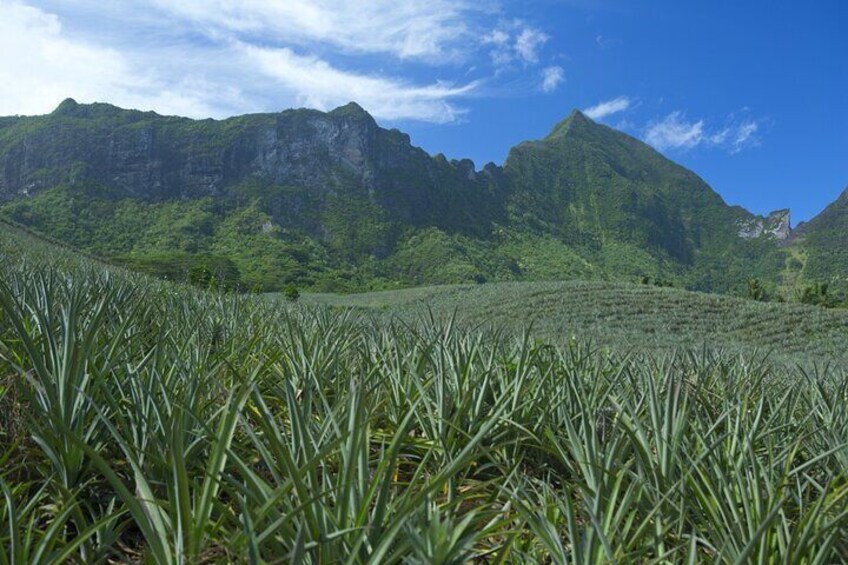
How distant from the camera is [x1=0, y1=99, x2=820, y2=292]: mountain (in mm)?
101812

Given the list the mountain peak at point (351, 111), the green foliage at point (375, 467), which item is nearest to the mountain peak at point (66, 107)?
the mountain peak at point (351, 111)

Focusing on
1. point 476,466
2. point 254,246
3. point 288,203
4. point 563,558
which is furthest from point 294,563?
point 288,203

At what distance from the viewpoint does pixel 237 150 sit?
144125mm

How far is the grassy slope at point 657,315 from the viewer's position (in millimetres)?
18391

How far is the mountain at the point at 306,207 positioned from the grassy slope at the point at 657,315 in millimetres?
56025

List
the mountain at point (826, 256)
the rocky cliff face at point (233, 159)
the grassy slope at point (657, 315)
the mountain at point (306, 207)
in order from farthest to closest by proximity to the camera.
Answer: the mountain at point (826, 256) → the rocky cliff face at point (233, 159) → the mountain at point (306, 207) → the grassy slope at point (657, 315)

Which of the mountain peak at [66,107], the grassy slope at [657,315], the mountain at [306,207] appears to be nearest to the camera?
the grassy slope at [657,315]

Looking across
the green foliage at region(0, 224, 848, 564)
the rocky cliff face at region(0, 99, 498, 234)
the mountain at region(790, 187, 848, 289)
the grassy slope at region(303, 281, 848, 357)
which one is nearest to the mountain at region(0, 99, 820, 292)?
the rocky cliff face at region(0, 99, 498, 234)

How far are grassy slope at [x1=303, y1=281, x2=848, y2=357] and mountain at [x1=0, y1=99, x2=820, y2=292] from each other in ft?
184

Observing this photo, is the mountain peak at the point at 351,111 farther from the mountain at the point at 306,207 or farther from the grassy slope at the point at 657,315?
the grassy slope at the point at 657,315

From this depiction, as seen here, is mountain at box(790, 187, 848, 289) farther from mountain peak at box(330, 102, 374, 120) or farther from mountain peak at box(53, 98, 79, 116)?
mountain peak at box(53, 98, 79, 116)

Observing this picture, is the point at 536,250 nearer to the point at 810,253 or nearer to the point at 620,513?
the point at 810,253

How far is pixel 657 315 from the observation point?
21453 millimetres

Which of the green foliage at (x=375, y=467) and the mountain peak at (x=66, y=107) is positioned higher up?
the mountain peak at (x=66, y=107)
